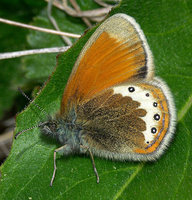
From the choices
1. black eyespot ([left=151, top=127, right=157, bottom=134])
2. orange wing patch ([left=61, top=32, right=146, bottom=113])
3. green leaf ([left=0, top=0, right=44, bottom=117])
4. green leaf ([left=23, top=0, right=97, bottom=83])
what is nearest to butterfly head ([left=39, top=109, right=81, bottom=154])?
orange wing patch ([left=61, top=32, right=146, bottom=113])

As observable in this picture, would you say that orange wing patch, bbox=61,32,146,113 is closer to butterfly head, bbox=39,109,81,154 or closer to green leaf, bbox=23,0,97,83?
butterfly head, bbox=39,109,81,154

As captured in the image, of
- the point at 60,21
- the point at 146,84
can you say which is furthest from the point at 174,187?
the point at 60,21

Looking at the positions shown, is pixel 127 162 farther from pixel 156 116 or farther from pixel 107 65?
pixel 107 65

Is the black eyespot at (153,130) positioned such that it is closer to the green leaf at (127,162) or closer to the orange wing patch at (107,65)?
the green leaf at (127,162)

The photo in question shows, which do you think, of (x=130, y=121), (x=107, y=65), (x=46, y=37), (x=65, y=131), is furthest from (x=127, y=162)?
(x=46, y=37)

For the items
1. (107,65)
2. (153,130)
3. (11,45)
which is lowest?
(153,130)

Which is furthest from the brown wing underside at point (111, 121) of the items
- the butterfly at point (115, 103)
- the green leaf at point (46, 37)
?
the green leaf at point (46, 37)
